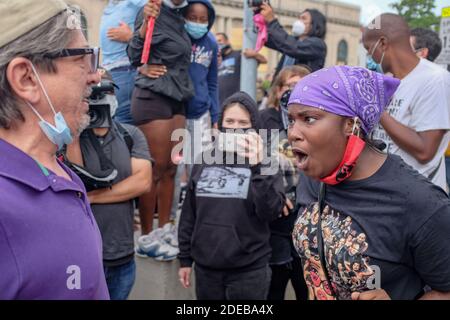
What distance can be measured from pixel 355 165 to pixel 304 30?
314cm

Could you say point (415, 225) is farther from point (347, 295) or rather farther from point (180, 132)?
point (180, 132)

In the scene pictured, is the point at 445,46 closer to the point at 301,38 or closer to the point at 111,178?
the point at 301,38

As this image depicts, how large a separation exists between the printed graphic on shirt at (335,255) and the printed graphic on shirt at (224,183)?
3.41 feet

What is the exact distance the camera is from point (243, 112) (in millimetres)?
3350

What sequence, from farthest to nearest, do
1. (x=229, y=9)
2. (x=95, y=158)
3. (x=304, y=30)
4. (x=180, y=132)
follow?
(x=229, y=9), (x=304, y=30), (x=180, y=132), (x=95, y=158)

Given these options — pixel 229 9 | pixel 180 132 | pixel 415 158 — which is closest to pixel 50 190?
pixel 415 158

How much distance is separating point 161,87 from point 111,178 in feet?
4.54

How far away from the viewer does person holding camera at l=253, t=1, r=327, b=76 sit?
159 inches

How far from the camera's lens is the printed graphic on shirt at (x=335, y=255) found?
1.88m

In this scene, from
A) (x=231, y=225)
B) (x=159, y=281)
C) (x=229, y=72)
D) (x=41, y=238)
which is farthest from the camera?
(x=229, y=72)

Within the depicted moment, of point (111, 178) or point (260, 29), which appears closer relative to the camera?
point (111, 178)

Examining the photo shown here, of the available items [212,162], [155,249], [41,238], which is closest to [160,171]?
[155,249]

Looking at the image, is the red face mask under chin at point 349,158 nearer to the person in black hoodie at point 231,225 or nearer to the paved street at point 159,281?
the person in black hoodie at point 231,225

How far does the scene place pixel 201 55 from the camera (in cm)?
426
